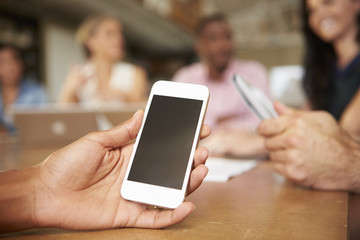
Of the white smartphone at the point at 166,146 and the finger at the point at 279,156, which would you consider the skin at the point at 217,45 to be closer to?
the finger at the point at 279,156

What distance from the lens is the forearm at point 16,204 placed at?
15.4 inches

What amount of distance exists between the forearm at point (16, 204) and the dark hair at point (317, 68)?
1.14 meters

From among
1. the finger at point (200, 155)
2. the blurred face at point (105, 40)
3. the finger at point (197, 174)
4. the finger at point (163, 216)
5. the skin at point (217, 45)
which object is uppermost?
the finger at point (200, 155)

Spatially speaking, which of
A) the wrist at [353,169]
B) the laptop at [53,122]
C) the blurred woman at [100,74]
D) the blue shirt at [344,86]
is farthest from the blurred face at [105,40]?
the wrist at [353,169]

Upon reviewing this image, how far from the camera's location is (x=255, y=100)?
623 mm

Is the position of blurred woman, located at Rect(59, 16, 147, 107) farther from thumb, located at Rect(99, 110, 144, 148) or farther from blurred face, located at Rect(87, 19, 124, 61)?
thumb, located at Rect(99, 110, 144, 148)

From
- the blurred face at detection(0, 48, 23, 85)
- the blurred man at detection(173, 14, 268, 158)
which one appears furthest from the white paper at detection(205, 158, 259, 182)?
the blurred face at detection(0, 48, 23, 85)

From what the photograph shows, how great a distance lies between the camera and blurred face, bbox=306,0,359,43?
1.19 m

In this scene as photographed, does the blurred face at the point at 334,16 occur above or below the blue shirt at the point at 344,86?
above

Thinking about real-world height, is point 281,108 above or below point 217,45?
above

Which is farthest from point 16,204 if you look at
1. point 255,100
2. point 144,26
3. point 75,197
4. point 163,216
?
point 144,26

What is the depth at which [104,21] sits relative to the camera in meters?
2.07

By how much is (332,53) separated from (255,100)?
2.93 feet

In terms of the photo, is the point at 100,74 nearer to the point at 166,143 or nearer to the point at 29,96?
the point at 29,96
